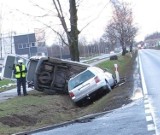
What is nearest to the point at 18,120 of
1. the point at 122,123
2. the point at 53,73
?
the point at 122,123

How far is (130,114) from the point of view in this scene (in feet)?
43.2

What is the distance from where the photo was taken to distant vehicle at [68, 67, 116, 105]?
19750mm

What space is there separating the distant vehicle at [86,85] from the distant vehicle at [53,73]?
2.10 m

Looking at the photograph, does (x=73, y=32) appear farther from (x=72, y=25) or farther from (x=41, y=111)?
(x=41, y=111)

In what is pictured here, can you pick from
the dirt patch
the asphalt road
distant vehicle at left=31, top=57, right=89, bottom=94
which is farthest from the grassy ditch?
distant vehicle at left=31, top=57, right=89, bottom=94

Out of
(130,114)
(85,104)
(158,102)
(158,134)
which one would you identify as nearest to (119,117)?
(130,114)

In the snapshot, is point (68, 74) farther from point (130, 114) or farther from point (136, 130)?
point (136, 130)

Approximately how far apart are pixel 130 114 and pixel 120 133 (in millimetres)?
3126

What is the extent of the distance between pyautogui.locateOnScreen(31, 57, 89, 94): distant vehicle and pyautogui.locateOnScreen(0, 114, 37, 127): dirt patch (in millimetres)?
6493

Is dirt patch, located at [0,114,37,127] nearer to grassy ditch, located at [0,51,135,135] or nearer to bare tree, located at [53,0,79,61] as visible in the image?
grassy ditch, located at [0,51,135,135]

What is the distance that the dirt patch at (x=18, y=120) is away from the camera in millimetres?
14828

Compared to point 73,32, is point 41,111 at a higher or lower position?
lower

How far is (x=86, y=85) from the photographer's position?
19812mm

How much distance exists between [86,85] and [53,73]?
3.26 metres
